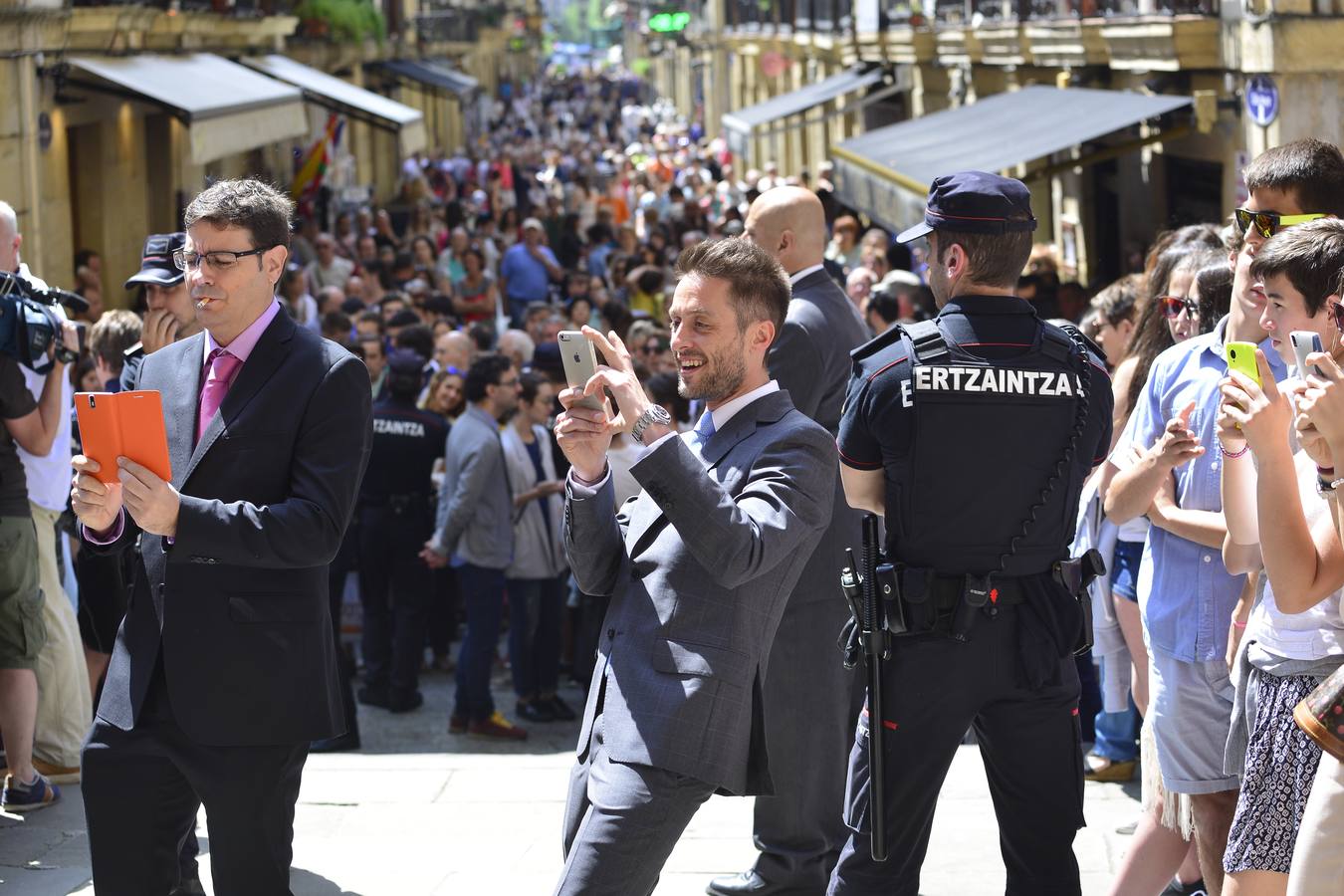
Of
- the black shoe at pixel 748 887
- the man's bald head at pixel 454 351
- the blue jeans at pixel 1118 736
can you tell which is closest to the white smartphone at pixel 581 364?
the black shoe at pixel 748 887

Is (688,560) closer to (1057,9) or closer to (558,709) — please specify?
(558,709)

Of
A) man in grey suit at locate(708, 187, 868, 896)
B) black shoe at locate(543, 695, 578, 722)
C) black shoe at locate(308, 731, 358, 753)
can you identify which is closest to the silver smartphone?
man in grey suit at locate(708, 187, 868, 896)

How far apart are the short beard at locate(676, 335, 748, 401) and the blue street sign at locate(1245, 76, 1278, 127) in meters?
8.71

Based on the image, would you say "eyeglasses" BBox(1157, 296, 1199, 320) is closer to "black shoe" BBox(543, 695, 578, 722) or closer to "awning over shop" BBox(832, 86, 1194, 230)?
"black shoe" BBox(543, 695, 578, 722)

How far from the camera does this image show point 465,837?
5.69 m

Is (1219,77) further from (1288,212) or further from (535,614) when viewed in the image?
(1288,212)

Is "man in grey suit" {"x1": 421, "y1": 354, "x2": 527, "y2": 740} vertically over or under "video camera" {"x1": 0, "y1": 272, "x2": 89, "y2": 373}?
under

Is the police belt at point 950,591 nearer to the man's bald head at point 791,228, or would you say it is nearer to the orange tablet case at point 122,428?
the orange tablet case at point 122,428

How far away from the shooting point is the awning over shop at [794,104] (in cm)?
2572

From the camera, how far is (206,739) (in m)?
3.68

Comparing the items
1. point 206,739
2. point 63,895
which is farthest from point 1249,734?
point 63,895

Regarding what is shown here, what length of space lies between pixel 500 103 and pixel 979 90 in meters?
55.1

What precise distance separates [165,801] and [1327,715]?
95.5 inches

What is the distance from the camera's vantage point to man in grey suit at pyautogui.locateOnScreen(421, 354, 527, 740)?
822 centimetres
